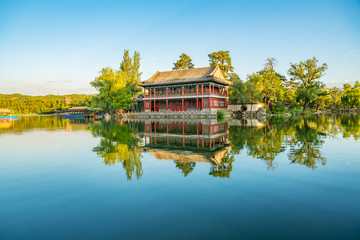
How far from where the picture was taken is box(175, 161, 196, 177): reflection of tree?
8.18m

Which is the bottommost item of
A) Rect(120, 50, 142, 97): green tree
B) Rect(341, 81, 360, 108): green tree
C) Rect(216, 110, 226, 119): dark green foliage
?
Rect(216, 110, 226, 119): dark green foliage

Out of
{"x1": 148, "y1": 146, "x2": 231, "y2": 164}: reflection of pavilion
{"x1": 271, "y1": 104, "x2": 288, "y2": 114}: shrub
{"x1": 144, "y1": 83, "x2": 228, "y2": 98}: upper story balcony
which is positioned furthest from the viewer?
{"x1": 271, "y1": 104, "x2": 288, "y2": 114}: shrub

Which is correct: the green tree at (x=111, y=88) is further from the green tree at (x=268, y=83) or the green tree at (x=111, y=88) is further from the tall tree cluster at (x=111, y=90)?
the green tree at (x=268, y=83)

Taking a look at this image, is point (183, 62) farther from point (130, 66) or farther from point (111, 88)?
point (111, 88)

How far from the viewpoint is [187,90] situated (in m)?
50.1

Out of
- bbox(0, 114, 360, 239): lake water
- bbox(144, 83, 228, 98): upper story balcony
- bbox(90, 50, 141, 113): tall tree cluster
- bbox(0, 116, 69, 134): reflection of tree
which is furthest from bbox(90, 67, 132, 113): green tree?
bbox(0, 114, 360, 239): lake water

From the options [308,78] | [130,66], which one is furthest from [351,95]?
[130,66]

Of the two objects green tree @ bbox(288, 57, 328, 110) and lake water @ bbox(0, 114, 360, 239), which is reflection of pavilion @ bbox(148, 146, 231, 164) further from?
green tree @ bbox(288, 57, 328, 110)

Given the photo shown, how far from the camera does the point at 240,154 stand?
10.8 metres

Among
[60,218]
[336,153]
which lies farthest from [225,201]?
[336,153]

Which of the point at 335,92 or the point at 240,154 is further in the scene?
the point at 335,92

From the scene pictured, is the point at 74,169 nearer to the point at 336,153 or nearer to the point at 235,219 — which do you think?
the point at 235,219

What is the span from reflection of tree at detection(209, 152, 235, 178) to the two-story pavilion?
121 feet

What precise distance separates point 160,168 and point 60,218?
427cm
